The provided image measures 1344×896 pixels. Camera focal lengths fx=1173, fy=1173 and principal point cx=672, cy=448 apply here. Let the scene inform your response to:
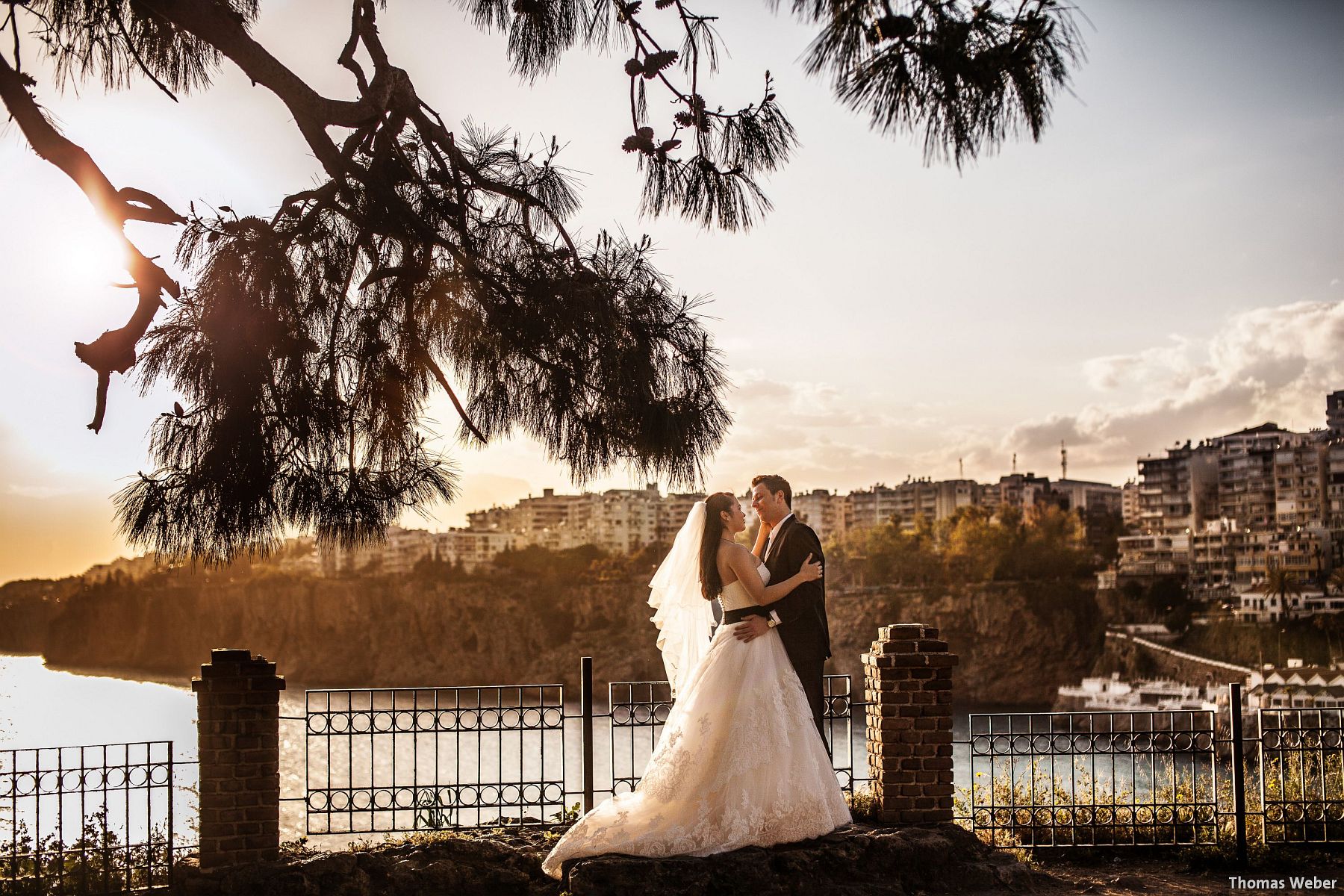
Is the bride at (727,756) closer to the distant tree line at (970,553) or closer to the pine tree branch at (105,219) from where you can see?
the pine tree branch at (105,219)

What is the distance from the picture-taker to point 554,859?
5328mm

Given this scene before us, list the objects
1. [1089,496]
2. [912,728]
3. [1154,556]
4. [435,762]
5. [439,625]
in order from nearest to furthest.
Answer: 1. [912,728]
2. [435,762]
3. [439,625]
4. [1154,556]
5. [1089,496]

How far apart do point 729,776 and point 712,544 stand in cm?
114

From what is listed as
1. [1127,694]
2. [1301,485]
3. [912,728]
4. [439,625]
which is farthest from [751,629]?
[1301,485]

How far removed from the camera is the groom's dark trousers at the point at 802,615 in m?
5.92

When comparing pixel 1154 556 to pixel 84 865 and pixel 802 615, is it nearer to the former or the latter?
pixel 802 615

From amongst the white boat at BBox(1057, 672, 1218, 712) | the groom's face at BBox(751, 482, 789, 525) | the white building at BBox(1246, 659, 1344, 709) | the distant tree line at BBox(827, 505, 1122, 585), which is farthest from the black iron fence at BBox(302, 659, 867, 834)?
the distant tree line at BBox(827, 505, 1122, 585)

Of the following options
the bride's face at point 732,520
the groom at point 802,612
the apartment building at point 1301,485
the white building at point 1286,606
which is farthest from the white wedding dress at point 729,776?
the apartment building at point 1301,485

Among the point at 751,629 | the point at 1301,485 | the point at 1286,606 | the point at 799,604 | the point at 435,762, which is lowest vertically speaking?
the point at 1286,606

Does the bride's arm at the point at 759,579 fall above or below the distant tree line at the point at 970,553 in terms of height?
above

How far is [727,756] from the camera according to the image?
5492 mm

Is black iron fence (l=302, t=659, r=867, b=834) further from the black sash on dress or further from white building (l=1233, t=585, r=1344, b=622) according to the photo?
white building (l=1233, t=585, r=1344, b=622)

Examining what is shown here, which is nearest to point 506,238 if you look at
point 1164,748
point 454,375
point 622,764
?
point 454,375

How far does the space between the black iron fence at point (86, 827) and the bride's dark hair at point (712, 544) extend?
2.66 metres
